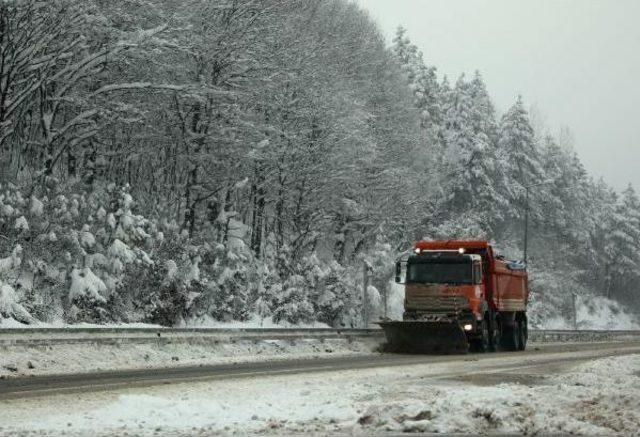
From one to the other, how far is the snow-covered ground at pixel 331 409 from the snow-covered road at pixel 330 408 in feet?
0.04

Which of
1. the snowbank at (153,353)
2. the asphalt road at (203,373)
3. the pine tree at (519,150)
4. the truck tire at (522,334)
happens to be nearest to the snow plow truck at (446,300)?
the snowbank at (153,353)

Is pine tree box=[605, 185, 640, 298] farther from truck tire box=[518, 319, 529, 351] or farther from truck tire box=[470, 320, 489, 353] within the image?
truck tire box=[470, 320, 489, 353]

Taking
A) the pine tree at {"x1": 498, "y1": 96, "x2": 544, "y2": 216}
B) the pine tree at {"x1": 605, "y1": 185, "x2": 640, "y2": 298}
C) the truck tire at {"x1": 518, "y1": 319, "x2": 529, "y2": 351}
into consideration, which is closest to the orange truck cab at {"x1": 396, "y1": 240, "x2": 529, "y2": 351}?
the truck tire at {"x1": 518, "y1": 319, "x2": 529, "y2": 351}

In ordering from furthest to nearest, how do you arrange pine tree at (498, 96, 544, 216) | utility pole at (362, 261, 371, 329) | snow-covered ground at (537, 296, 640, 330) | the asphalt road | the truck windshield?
snow-covered ground at (537, 296, 640, 330)
pine tree at (498, 96, 544, 216)
utility pole at (362, 261, 371, 329)
the truck windshield
the asphalt road

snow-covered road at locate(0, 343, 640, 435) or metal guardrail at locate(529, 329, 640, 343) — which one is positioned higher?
metal guardrail at locate(529, 329, 640, 343)

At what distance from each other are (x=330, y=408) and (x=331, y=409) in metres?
0.09

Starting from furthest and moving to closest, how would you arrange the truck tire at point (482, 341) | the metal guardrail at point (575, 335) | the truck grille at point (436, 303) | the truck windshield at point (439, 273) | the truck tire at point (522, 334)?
the metal guardrail at point (575, 335)
the truck tire at point (522, 334)
the truck tire at point (482, 341)
the truck windshield at point (439, 273)
the truck grille at point (436, 303)

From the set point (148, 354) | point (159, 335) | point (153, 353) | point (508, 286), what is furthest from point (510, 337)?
point (148, 354)

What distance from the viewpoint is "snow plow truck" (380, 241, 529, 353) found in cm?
2823

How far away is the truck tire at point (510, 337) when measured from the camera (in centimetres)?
3338

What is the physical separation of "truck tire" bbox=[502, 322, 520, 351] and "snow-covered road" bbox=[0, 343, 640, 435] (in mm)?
17006

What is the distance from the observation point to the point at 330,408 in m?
11.9

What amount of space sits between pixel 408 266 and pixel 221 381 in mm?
14296

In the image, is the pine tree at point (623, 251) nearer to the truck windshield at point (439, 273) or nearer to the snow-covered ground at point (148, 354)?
the truck windshield at point (439, 273)
